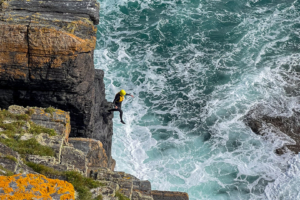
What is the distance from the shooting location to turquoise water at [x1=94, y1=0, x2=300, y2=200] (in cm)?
2353

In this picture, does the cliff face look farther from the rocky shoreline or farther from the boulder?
the boulder

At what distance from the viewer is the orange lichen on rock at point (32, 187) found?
880 cm

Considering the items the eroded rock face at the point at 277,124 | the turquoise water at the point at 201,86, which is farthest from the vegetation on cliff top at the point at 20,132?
the eroded rock face at the point at 277,124

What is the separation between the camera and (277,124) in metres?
26.4

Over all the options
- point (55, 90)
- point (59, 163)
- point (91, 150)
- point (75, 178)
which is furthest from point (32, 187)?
point (55, 90)

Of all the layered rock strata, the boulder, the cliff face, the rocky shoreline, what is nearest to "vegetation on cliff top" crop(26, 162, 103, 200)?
the layered rock strata

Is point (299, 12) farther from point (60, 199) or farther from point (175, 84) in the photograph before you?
point (60, 199)

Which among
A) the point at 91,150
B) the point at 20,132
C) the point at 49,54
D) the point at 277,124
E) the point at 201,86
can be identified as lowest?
the point at 277,124

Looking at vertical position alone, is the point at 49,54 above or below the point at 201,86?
above

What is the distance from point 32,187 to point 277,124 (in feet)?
70.9

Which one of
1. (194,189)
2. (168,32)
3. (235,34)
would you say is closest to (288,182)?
(194,189)

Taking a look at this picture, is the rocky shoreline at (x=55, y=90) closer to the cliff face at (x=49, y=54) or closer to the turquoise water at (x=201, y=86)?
the cliff face at (x=49, y=54)

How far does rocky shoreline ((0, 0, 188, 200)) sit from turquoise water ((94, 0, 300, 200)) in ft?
24.0

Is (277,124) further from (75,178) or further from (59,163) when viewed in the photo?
(75,178)
